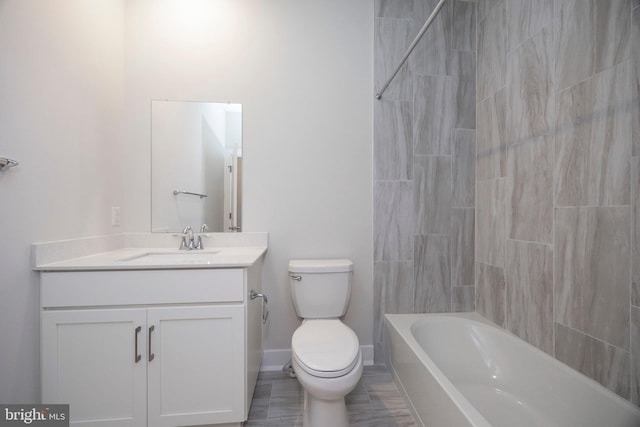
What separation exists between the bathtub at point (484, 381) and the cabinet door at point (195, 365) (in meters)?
0.86

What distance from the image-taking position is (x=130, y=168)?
167 cm

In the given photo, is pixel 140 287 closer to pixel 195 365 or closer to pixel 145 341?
pixel 145 341

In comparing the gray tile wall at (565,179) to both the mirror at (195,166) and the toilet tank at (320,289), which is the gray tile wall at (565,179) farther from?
the mirror at (195,166)

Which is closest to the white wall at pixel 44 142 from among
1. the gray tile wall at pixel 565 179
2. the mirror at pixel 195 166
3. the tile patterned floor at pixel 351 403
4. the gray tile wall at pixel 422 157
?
the mirror at pixel 195 166

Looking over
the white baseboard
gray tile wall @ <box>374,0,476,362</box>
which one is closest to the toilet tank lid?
gray tile wall @ <box>374,0,476,362</box>

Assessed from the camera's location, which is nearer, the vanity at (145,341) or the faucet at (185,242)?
the vanity at (145,341)

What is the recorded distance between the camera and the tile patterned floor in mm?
1311

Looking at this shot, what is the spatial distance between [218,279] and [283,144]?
99 cm

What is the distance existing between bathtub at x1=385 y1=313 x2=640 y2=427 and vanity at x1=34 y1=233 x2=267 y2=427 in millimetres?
851

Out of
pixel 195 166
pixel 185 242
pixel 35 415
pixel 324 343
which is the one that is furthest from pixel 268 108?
pixel 35 415

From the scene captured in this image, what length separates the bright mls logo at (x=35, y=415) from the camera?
3.25 feet

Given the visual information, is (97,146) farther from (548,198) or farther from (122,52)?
(548,198)

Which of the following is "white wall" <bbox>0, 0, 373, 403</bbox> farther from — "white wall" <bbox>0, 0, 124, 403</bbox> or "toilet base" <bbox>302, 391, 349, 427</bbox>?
"toilet base" <bbox>302, 391, 349, 427</bbox>

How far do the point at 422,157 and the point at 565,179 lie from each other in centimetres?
76
